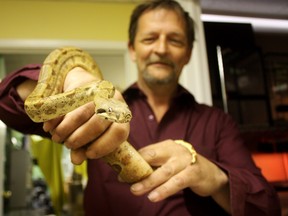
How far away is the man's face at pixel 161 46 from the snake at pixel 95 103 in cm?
52

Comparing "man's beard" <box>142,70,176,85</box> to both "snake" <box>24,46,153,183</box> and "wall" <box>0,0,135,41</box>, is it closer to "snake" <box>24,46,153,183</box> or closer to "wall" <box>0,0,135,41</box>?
"snake" <box>24,46,153,183</box>

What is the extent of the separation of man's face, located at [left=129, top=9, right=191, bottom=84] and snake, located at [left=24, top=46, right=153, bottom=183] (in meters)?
0.52

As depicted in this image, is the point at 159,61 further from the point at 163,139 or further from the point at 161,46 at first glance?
the point at 163,139

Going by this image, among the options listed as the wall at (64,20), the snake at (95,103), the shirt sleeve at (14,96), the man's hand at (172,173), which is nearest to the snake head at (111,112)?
the snake at (95,103)

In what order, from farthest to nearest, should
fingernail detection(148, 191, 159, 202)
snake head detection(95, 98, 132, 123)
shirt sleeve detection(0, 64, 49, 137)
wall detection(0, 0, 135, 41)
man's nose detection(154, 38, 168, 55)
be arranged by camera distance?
1. wall detection(0, 0, 135, 41)
2. man's nose detection(154, 38, 168, 55)
3. shirt sleeve detection(0, 64, 49, 137)
4. fingernail detection(148, 191, 159, 202)
5. snake head detection(95, 98, 132, 123)

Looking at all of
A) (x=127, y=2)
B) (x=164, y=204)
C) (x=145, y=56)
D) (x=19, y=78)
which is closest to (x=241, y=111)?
(x=127, y=2)

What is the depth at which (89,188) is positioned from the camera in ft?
3.72

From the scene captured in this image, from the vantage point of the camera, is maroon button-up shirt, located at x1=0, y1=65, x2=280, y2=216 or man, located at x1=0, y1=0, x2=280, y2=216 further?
maroon button-up shirt, located at x1=0, y1=65, x2=280, y2=216

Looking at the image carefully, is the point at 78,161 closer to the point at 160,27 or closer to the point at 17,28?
the point at 160,27

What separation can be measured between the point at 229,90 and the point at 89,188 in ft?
6.46

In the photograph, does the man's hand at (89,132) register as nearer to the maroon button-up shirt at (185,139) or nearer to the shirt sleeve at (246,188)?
the maroon button-up shirt at (185,139)

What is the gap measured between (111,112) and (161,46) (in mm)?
696

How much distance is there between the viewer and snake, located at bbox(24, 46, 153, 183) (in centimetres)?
60

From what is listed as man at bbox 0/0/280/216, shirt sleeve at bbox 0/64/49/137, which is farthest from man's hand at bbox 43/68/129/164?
shirt sleeve at bbox 0/64/49/137
